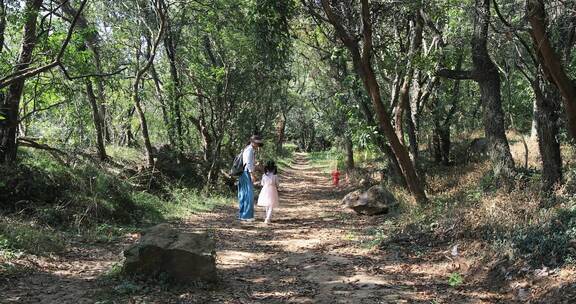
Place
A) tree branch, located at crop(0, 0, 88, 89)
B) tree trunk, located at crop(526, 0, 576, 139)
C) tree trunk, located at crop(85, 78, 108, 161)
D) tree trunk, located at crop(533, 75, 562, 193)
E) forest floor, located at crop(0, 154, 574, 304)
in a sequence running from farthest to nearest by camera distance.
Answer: tree trunk, located at crop(85, 78, 108, 161), tree trunk, located at crop(533, 75, 562, 193), tree branch, located at crop(0, 0, 88, 89), tree trunk, located at crop(526, 0, 576, 139), forest floor, located at crop(0, 154, 574, 304)

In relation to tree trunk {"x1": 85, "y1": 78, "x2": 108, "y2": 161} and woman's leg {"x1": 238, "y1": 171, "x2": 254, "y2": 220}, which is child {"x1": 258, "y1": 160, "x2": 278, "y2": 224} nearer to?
woman's leg {"x1": 238, "y1": 171, "x2": 254, "y2": 220}

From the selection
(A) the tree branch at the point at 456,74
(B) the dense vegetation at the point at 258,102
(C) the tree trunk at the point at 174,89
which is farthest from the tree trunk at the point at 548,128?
(C) the tree trunk at the point at 174,89

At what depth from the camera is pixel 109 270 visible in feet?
21.5

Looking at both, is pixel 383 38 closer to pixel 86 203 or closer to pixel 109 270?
pixel 86 203

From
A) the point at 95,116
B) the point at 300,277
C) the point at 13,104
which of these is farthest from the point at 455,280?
the point at 95,116

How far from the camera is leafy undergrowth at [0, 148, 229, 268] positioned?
727cm

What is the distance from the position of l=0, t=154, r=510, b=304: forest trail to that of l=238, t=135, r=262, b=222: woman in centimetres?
120

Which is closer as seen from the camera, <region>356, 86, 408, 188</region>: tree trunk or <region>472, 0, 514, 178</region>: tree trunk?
<region>472, 0, 514, 178</region>: tree trunk

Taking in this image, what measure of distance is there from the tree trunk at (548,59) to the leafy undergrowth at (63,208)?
766 centimetres

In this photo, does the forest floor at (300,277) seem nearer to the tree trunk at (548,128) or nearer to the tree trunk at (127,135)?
the tree trunk at (548,128)

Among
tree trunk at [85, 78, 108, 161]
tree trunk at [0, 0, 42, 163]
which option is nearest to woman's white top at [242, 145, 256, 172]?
tree trunk at [0, 0, 42, 163]

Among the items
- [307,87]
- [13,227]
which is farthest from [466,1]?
[307,87]

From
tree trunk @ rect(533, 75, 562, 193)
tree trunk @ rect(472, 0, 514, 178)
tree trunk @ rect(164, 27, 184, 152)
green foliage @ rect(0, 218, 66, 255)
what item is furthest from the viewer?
tree trunk @ rect(164, 27, 184, 152)

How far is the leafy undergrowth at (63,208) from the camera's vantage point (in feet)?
23.8
